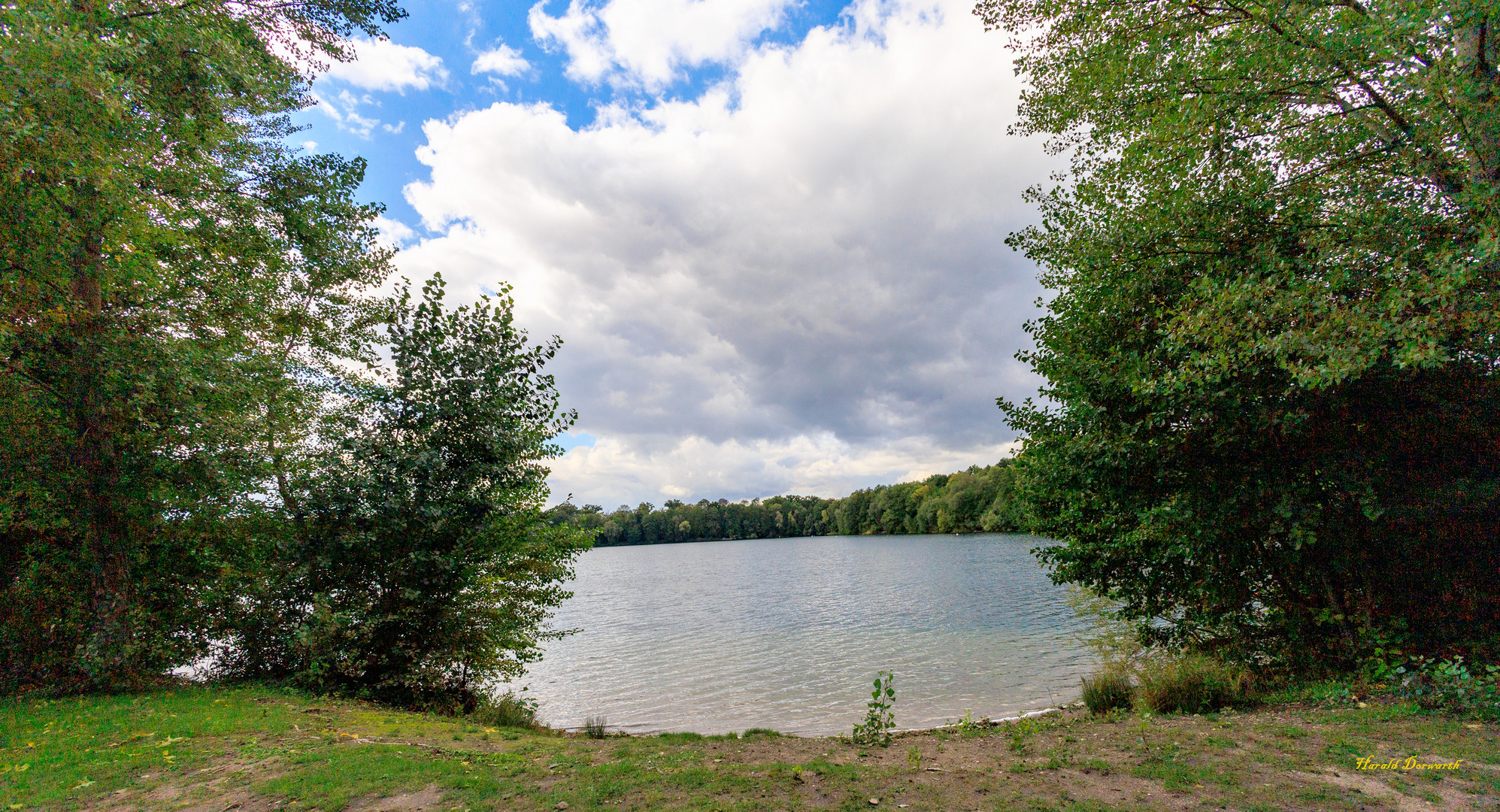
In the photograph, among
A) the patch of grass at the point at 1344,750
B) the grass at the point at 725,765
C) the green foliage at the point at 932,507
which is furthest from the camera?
the green foliage at the point at 932,507

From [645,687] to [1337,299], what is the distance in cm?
1809

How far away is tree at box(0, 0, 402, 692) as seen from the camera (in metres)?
8.91

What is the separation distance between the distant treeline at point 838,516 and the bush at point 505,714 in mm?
75772

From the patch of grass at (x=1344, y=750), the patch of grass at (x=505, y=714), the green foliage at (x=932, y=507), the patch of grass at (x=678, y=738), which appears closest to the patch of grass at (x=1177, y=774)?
the patch of grass at (x=1344, y=750)

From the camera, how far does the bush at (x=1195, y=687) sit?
9523 mm

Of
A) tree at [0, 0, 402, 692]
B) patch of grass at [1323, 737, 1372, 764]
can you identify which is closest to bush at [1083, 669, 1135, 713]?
patch of grass at [1323, 737, 1372, 764]

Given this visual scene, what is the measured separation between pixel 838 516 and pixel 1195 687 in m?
142

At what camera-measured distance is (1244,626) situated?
34.8 feet

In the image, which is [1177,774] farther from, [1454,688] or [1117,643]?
[1117,643]

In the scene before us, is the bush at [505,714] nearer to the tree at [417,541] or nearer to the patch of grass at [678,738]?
the tree at [417,541]

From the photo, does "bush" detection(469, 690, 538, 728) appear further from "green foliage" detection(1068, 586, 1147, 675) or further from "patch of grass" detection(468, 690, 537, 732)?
"green foliage" detection(1068, 586, 1147, 675)

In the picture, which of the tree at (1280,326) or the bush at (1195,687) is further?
the bush at (1195,687)

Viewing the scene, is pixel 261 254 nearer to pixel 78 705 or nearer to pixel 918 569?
pixel 78 705

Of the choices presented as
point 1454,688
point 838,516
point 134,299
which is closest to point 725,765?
point 1454,688
